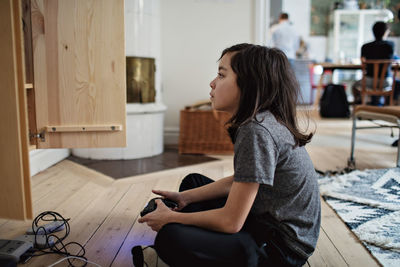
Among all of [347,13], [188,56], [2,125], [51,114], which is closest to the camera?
[2,125]

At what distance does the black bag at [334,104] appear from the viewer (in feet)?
17.5

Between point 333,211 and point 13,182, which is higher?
point 13,182

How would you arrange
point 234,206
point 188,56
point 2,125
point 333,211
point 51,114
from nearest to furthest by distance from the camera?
point 234,206 < point 2,125 < point 51,114 < point 333,211 < point 188,56

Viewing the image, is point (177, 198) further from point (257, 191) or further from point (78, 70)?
point (78, 70)

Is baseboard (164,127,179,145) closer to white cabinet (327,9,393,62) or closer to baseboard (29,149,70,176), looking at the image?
baseboard (29,149,70,176)

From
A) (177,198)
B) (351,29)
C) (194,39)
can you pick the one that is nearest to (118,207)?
(177,198)

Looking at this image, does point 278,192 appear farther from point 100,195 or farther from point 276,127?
point 100,195

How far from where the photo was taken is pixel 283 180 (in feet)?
3.55

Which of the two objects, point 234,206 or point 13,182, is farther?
point 13,182

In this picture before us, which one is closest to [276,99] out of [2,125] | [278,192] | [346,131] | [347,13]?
[278,192]

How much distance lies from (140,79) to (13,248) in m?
1.85

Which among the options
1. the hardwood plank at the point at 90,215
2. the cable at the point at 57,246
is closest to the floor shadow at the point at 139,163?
the hardwood plank at the point at 90,215

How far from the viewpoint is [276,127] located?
1030 mm

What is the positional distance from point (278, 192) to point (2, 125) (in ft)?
2.89
